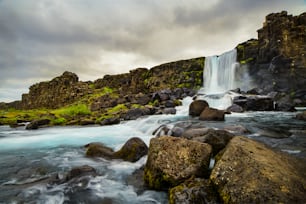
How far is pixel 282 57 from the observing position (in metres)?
39.7

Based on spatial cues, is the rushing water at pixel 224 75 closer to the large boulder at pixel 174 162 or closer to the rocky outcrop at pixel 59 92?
the large boulder at pixel 174 162

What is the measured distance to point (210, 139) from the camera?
7531 millimetres

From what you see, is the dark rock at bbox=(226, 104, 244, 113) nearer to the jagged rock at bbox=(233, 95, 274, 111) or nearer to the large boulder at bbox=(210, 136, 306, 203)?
the jagged rock at bbox=(233, 95, 274, 111)

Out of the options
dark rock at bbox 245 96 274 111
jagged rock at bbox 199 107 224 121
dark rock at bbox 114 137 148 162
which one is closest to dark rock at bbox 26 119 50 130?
jagged rock at bbox 199 107 224 121

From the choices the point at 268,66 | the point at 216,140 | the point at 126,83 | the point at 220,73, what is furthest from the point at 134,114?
the point at 126,83

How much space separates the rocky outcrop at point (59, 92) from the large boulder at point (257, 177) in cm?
7299

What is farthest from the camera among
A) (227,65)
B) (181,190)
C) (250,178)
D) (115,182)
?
(227,65)

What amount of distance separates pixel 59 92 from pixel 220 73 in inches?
2291

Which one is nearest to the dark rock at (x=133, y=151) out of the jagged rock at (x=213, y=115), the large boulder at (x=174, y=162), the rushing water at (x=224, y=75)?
the large boulder at (x=174, y=162)

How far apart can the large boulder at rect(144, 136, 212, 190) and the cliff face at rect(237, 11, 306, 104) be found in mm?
36718

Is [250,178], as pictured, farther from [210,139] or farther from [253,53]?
[253,53]

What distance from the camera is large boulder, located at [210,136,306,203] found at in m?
3.81

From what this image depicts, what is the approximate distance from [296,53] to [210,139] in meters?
40.9

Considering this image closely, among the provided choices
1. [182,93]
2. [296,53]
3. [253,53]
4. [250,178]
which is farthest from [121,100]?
[250,178]
